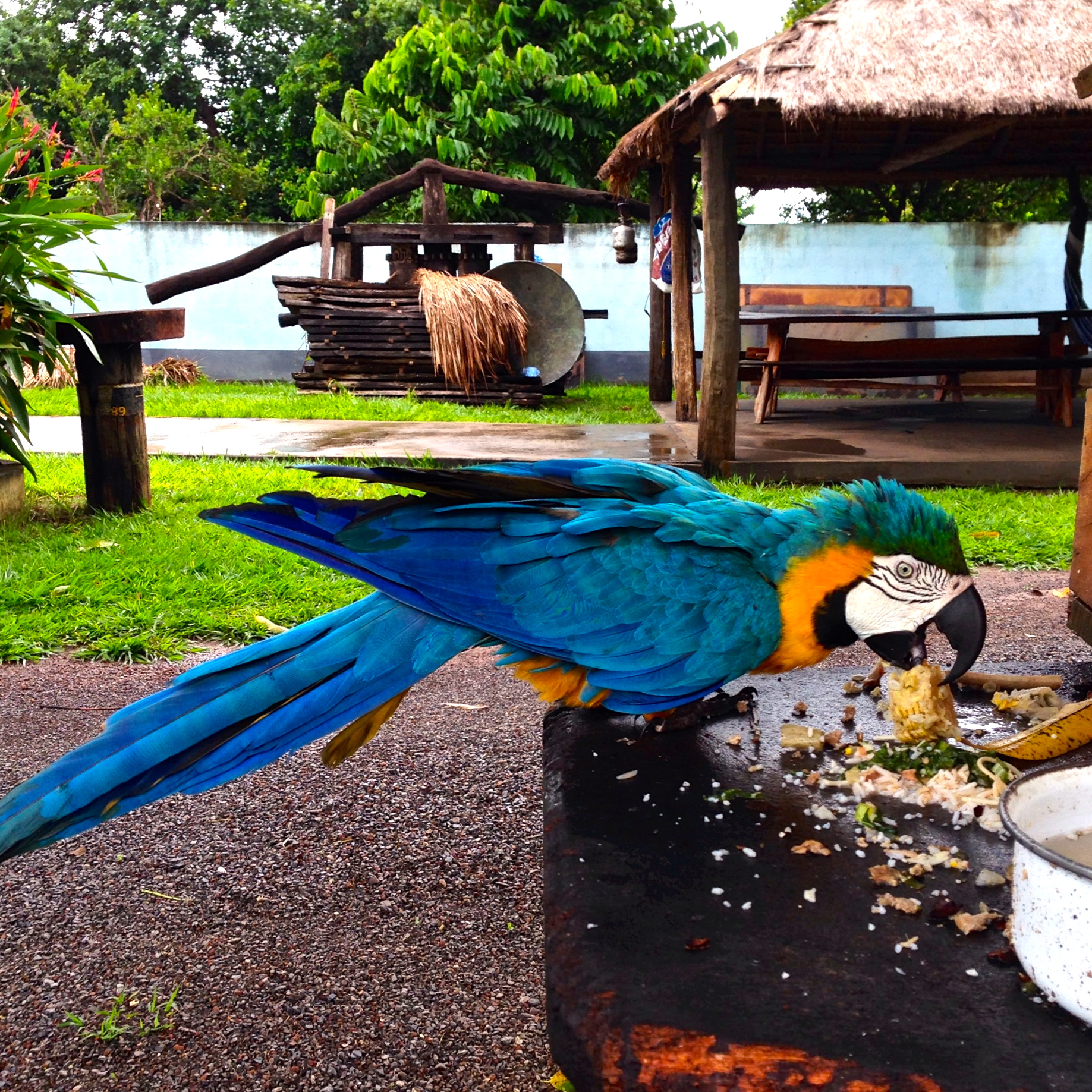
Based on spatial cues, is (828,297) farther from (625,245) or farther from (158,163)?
(158,163)

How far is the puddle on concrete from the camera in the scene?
6.11 meters

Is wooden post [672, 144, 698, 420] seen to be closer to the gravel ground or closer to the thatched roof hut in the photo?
the thatched roof hut

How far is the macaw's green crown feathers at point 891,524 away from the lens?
161 centimetres

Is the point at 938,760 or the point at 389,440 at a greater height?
the point at 389,440

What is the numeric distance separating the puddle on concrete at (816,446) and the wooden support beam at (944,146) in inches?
75.7

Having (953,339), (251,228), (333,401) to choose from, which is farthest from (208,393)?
(953,339)

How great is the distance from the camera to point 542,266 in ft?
32.6

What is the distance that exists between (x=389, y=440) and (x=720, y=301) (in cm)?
238

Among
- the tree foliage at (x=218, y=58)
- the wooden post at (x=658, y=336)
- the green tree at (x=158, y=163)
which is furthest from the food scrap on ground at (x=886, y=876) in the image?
the tree foliage at (x=218, y=58)

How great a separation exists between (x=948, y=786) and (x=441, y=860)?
1.02 metres

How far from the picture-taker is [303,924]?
1.86 metres

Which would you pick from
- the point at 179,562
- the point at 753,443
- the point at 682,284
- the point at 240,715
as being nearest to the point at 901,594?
the point at 240,715

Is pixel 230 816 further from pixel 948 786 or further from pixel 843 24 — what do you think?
pixel 843 24

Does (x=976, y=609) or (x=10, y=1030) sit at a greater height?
(x=976, y=609)
